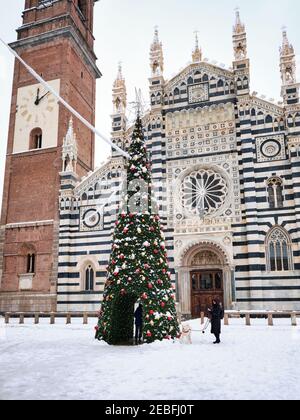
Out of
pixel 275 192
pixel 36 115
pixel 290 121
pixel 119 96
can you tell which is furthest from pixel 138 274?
pixel 36 115

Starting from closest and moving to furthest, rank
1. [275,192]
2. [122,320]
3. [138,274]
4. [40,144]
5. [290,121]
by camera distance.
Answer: [138,274] → [122,320] → [275,192] → [290,121] → [40,144]

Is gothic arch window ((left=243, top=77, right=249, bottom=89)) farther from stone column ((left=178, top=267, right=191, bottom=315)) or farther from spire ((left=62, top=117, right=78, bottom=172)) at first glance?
spire ((left=62, top=117, right=78, bottom=172))

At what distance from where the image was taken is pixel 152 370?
789cm

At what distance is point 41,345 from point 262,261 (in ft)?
46.8

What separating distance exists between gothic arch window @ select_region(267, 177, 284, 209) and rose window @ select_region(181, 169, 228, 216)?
268cm

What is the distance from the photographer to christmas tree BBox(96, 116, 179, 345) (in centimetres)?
1212

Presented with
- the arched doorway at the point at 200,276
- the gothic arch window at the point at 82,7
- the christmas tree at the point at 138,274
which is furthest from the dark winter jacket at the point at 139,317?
the gothic arch window at the point at 82,7

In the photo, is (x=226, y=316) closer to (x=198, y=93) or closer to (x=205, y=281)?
(x=205, y=281)

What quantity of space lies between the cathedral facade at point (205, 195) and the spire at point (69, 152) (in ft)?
0.25

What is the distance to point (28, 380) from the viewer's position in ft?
23.0

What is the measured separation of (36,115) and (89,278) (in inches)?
542

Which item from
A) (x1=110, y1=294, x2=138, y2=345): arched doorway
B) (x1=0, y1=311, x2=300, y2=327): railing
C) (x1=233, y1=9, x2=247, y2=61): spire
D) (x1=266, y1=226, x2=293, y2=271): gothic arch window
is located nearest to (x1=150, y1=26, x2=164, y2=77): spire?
(x1=233, y1=9, x2=247, y2=61): spire

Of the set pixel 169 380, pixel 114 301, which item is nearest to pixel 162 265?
pixel 114 301

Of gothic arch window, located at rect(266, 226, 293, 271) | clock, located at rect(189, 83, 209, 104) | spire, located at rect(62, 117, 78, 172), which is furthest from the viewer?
spire, located at rect(62, 117, 78, 172)
